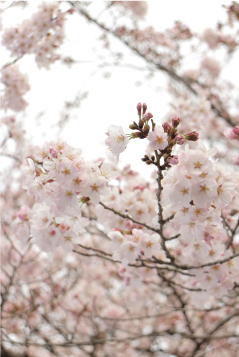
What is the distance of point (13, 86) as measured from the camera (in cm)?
325

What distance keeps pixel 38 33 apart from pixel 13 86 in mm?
614

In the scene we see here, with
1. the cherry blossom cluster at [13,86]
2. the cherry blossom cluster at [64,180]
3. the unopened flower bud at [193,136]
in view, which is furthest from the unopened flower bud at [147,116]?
the cherry blossom cluster at [13,86]

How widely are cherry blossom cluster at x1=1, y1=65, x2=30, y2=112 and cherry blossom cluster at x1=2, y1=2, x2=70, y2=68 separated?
0.66 feet

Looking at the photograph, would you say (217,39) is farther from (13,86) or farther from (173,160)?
(173,160)

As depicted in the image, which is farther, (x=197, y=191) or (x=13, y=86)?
(x=13, y=86)

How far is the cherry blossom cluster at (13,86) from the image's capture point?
3192mm

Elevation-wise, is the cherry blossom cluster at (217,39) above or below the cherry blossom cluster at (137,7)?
above

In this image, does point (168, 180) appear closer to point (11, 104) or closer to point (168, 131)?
point (168, 131)

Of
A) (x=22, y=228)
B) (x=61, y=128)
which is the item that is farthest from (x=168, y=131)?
(x=61, y=128)

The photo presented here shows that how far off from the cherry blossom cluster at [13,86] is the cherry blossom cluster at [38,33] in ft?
0.66

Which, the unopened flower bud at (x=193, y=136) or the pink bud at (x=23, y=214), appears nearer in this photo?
the unopened flower bud at (x=193, y=136)

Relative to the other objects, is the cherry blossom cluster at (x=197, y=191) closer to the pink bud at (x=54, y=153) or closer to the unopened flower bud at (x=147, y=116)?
the unopened flower bud at (x=147, y=116)

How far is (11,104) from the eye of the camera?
3.33m

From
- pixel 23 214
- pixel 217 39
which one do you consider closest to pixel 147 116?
pixel 23 214
